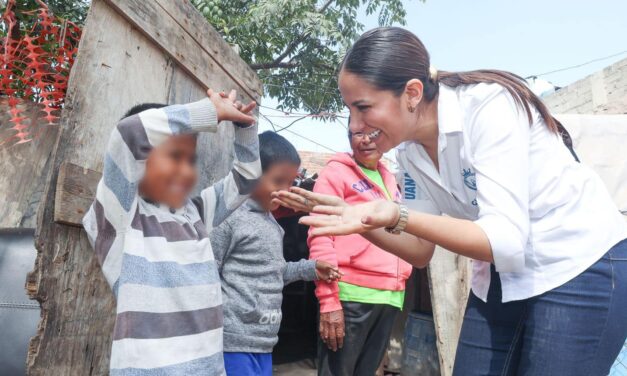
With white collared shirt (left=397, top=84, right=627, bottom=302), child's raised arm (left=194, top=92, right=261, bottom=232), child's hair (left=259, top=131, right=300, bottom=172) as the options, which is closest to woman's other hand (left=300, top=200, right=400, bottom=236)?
white collared shirt (left=397, top=84, right=627, bottom=302)

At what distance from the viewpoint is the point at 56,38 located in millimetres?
2139

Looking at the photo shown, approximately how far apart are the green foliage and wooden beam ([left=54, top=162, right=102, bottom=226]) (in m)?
5.09

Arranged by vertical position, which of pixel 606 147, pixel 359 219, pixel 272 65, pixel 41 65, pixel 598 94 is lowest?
pixel 359 219

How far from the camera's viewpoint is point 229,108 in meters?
1.63

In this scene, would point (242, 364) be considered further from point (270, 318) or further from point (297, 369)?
point (297, 369)

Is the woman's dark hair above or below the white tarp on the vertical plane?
below

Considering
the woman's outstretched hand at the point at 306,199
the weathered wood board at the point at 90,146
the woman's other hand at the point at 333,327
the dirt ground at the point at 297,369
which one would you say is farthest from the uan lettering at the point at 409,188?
the dirt ground at the point at 297,369

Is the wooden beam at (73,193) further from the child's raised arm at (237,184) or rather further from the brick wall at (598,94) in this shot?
the brick wall at (598,94)

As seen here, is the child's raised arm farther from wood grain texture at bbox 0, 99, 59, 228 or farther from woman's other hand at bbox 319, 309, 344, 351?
wood grain texture at bbox 0, 99, 59, 228

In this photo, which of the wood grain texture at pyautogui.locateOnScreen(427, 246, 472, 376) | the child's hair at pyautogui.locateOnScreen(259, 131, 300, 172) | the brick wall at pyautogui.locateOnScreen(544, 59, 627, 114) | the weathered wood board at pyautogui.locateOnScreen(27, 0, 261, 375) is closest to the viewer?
the weathered wood board at pyautogui.locateOnScreen(27, 0, 261, 375)

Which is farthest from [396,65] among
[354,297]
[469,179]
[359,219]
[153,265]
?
[354,297]

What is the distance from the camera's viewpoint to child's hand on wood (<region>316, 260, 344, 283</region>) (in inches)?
92.3

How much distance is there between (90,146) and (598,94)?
5.65m

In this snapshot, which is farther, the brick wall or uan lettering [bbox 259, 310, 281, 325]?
the brick wall
